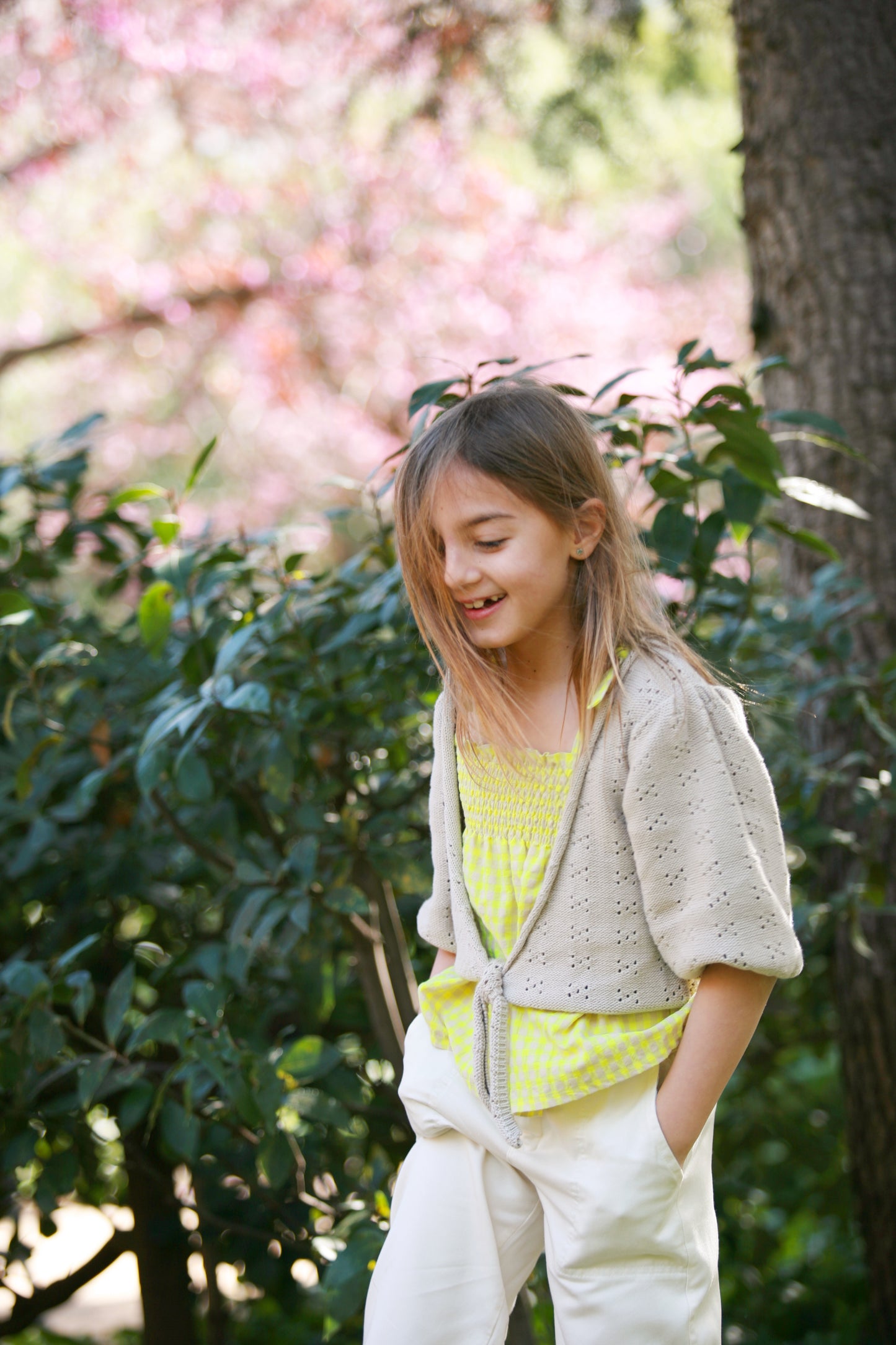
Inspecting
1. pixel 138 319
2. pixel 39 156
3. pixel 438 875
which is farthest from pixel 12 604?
pixel 138 319

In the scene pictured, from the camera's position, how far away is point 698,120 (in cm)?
717

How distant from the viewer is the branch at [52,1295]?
1.79 metres

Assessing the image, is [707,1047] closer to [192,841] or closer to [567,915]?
[567,915]

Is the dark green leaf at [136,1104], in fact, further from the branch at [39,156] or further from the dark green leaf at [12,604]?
the branch at [39,156]

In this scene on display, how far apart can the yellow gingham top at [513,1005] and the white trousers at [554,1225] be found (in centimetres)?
4

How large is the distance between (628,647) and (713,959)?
32 cm

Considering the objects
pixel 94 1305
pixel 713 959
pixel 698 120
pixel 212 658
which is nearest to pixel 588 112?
pixel 212 658

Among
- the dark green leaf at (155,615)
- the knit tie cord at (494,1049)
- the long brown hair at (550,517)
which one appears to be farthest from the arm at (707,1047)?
the dark green leaf at (155,615)

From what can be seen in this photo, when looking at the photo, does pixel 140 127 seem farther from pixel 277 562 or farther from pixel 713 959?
pixel 713 959

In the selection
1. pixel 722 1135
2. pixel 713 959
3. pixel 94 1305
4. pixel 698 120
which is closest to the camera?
pixel 713 959

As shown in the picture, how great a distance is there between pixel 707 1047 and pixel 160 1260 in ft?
4.45

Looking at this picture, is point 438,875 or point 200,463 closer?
point 438,875

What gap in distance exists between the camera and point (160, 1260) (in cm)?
191

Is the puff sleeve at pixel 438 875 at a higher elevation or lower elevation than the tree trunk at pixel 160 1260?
higher
